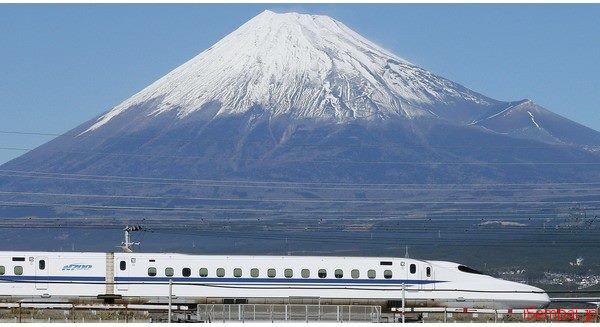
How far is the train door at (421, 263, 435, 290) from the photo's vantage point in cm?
8956

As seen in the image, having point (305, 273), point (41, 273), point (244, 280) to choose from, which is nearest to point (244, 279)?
point (244, 280)

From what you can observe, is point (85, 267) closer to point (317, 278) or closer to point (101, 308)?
point (317, 278)

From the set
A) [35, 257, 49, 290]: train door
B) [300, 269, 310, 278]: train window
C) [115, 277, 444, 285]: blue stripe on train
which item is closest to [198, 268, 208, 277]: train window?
[115, 277, 444, 285]: blue stripe on train

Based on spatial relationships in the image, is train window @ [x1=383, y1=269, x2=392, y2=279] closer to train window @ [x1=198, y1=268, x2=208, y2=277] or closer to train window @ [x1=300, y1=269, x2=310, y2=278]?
train window @ [x1=300, y1=269, x2=310, y2=278]

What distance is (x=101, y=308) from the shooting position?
69.2 metres

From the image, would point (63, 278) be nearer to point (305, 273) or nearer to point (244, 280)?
point (244, 280)

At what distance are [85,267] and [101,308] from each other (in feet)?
64.7

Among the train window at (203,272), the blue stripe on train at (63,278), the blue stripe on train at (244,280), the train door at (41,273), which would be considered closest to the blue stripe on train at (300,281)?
the blue stripe on train at (244,280)

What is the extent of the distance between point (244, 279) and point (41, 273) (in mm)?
11419

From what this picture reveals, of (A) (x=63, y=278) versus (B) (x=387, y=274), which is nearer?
(A) (x=63, y=278)

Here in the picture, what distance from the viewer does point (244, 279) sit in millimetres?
89688

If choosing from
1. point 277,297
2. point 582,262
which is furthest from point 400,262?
point 582,262
